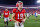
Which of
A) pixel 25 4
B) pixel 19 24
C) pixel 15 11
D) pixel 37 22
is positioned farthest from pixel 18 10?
pixel 37 22

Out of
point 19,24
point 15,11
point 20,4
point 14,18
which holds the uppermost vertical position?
point 20,4

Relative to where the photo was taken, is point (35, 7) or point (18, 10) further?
point (35, 7)

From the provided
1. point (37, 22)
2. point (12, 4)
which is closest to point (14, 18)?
point (12, 4)

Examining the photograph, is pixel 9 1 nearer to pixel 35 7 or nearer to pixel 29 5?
pixel 29 5

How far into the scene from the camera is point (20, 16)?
1637 millimetres

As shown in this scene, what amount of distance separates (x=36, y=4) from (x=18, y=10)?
1.92m

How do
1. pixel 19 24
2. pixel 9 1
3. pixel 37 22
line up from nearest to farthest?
pixel 19 24 → pixel 9 1 → pixel 37 22

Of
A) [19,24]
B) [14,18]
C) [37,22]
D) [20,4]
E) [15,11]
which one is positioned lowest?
[37,22]

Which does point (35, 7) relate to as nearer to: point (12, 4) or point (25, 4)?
point (25, 4)

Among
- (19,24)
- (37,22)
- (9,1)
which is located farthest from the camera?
(37,22)

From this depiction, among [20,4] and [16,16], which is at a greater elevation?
[20,4]

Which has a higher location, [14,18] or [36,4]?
[36,4]

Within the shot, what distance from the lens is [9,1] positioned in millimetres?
3254

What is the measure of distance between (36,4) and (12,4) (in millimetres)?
1218
